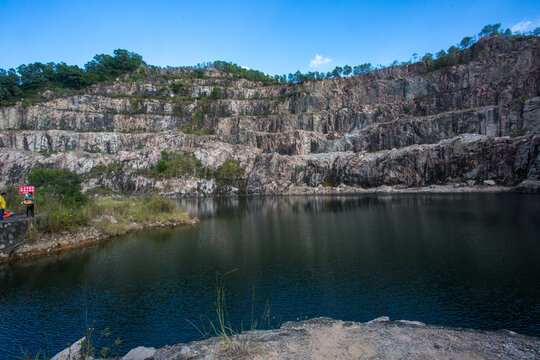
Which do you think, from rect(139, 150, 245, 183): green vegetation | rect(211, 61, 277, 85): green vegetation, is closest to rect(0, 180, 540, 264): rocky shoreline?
rect(139, 150, 245, 183): green vegetation

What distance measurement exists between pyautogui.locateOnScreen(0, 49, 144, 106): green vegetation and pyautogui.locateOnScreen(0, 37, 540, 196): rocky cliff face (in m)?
6.64

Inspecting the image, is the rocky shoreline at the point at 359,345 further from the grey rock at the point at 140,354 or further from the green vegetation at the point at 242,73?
the green vegetation at the point at 242,73

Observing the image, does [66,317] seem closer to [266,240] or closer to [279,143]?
[266,240]

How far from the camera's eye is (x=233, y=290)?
48.3 ft

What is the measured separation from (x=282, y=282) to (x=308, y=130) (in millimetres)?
83867

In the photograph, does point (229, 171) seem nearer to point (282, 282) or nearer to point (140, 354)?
point (282, 282)

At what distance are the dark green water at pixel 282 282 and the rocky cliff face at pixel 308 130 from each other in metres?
45.3

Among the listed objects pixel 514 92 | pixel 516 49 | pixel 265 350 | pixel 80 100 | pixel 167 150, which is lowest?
pixel 265 350

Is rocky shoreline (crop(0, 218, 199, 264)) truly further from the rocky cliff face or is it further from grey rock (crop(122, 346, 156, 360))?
the rocky cliff face

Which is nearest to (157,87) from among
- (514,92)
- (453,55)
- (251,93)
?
(251,93)

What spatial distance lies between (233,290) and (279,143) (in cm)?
7942

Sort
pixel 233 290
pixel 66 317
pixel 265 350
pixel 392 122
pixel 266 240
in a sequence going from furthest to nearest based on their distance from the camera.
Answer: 1. pixel 392 122
2. pixel 266 240
3. pixel 233 290
4. pixel 66 317
5. pixel 265 350

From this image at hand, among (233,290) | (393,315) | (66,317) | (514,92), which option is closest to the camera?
(393,315)

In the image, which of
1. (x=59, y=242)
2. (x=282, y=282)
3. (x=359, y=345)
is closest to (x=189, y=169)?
(x=59, y=242)
